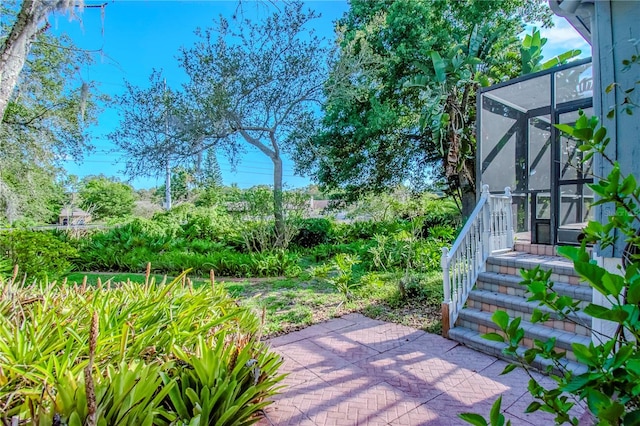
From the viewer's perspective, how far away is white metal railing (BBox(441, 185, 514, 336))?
4086mm

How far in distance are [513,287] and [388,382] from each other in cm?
215

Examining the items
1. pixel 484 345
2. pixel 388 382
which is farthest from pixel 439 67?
pixel 388 382

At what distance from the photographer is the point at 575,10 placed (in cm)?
271

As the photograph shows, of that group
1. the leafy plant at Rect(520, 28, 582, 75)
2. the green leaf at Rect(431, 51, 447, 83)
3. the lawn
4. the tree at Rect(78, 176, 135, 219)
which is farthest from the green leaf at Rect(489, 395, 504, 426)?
the tree at Rect(78, 176, 135, 219)

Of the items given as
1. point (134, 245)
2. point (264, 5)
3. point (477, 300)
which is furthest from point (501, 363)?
point (134, 245)

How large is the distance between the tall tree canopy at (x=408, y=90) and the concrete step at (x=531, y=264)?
328 centimetres

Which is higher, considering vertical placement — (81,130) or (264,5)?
(81,130)

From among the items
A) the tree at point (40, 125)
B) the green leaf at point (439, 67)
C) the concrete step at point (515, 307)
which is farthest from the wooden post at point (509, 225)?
the tree at point (40, 125)

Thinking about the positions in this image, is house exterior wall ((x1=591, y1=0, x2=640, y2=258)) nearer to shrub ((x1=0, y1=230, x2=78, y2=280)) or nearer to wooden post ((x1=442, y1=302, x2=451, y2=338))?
wooden post ((x1=442, y1=302, x2=451, y2=338))

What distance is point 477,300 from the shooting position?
4.24 m

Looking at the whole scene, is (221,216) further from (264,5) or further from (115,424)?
(115,424)

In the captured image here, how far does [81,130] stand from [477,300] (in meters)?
12.5

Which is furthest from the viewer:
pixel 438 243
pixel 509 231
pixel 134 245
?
pixel 134 245

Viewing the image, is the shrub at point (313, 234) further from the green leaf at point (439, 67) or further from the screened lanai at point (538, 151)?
the screened lanai at point (538, 151)
